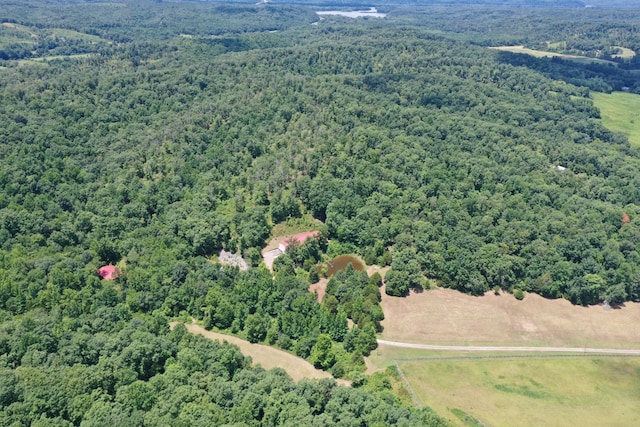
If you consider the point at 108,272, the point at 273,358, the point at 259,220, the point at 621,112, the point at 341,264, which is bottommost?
the point at 341,264

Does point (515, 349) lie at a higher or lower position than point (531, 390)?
lower

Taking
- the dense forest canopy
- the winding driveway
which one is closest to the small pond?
the dense forest canopy

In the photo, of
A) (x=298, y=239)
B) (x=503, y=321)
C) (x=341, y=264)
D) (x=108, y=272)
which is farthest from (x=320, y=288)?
(x=108, y=272)

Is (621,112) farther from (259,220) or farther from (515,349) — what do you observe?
(259,220)

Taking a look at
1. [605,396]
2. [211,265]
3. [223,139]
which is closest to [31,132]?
[223,139]

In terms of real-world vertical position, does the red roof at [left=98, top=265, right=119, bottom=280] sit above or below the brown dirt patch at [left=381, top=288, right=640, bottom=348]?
above

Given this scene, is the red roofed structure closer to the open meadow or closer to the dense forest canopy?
the dense forest canopy

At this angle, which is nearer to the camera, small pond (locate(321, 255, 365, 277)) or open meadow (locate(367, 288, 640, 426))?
open meadow (locate(367, 288, 640, 426))
